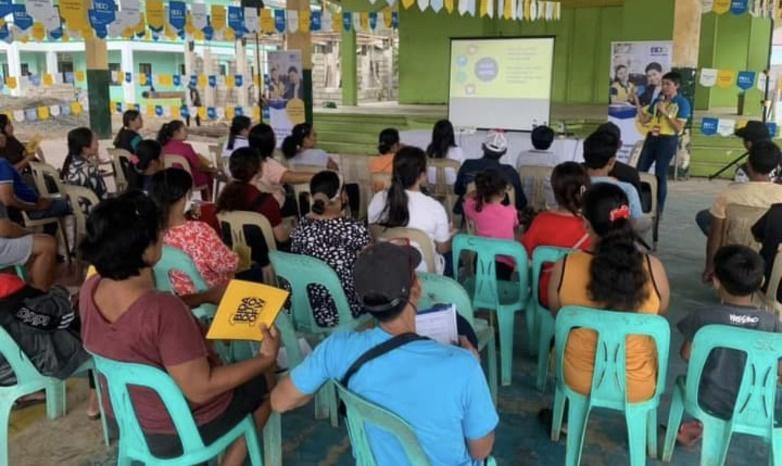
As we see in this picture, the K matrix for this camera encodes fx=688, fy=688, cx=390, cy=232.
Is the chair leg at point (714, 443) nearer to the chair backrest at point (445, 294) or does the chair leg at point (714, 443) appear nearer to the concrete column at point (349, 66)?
the chair backrest at point (445, 294)

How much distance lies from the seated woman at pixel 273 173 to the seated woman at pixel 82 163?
127 centimetres

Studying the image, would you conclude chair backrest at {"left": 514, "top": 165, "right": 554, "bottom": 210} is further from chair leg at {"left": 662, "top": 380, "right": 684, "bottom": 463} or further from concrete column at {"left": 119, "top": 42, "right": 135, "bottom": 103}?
concrete column at {"left": 119, "top": 42, "right": 135, "bottom": 103}

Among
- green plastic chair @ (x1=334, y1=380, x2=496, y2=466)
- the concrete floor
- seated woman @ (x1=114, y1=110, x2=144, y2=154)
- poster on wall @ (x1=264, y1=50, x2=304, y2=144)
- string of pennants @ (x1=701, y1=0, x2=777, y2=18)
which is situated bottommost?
the concrete floor

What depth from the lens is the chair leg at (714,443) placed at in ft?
7.27

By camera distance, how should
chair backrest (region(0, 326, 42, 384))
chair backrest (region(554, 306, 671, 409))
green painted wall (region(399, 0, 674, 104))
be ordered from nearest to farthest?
chair backrest (region(554, 306, 671, 409)) → chair backrest (region(0, 326, 42, 384)) → green painted wall (region(399, 0, 674, 104))

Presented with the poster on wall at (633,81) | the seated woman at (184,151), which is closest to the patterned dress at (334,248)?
the seated woman at (184,151)

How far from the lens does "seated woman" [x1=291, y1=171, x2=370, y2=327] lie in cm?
288

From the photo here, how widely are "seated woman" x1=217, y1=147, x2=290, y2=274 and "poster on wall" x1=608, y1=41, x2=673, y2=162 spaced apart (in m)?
5.60

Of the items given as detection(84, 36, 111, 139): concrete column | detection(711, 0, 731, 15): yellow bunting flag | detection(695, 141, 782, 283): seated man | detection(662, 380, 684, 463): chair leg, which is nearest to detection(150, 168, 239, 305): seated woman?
detection(662, 380, 684, 463): chair leg

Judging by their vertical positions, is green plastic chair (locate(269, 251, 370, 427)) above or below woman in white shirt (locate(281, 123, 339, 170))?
below

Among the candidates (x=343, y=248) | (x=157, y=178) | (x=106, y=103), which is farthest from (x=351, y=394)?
(x=106, y=103)

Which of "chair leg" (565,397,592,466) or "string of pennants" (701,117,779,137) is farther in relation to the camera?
"string of pennants" (701,117,779,137)

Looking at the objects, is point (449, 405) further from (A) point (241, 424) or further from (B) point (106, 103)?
(B) point (106, 103)

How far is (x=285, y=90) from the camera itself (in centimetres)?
995
